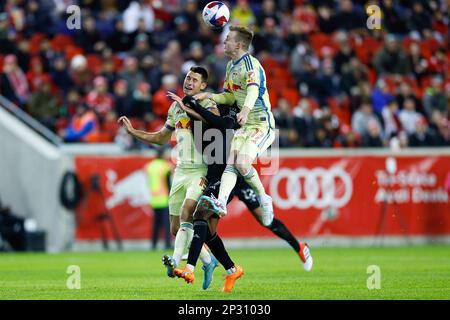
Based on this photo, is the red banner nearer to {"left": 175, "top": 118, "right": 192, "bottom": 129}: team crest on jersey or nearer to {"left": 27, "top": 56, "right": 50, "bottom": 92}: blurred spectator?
{"left": 27, "top": 56, "right": 50, "bottom": 92}: blurred spectator

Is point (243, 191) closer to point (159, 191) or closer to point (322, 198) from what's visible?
point (159, 191)

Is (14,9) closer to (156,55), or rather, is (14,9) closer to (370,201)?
(156,55)

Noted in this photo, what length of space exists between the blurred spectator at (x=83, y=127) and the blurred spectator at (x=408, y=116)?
Result: 294 inches

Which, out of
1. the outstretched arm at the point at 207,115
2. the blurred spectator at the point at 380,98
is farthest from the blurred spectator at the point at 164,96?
the outstretched arm at the point at 207,115

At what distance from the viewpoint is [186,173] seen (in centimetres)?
1209

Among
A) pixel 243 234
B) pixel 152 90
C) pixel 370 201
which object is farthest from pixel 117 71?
pixel 370 201

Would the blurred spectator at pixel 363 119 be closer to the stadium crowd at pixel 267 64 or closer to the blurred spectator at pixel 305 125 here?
the stadium crowd at pixel 267 64

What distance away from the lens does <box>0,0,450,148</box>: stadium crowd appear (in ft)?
76.7

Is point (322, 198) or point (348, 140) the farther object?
point (348, 140)

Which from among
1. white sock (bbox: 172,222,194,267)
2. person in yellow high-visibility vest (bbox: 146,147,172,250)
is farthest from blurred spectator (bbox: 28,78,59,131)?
white sock (bbox: 172,222,194,267)

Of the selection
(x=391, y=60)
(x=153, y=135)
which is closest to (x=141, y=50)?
(x=391, y=60)

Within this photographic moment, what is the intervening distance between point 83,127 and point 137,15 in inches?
158

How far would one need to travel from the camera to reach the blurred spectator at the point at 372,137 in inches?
969

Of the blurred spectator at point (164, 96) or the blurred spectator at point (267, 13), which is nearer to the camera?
the blurred spectator at point (164, 96)
